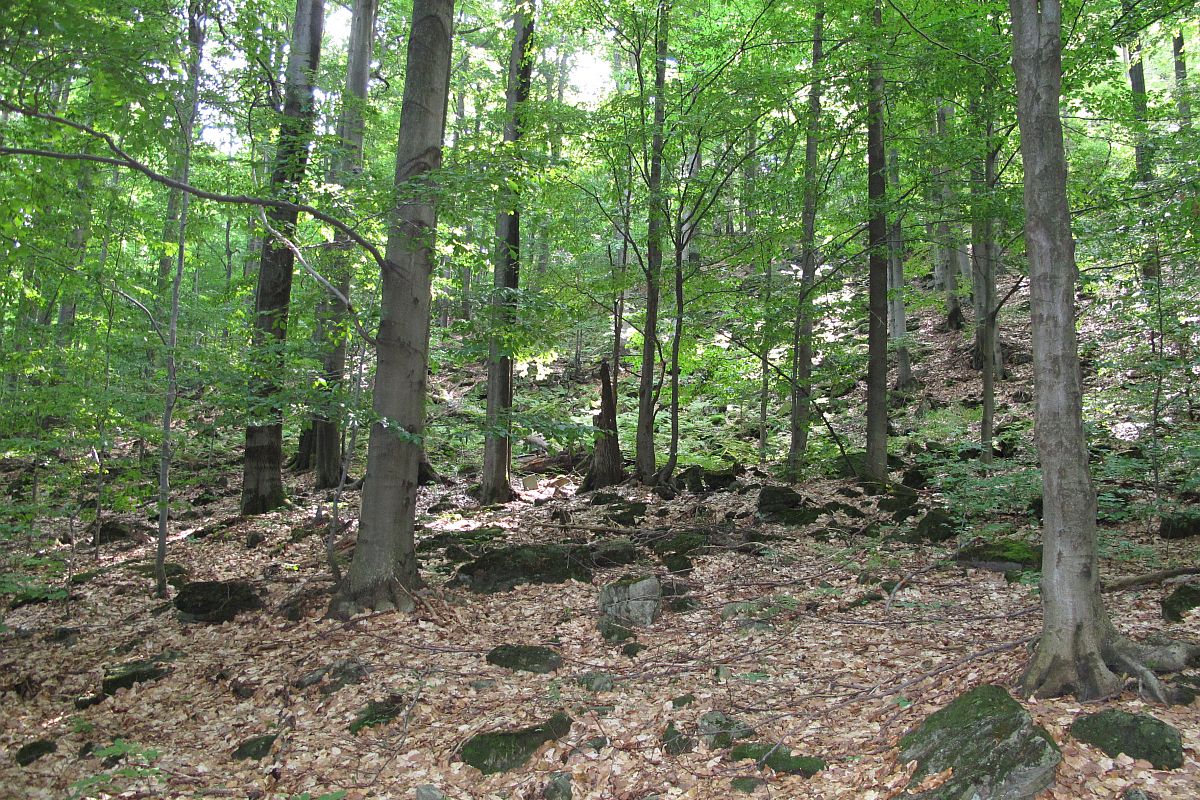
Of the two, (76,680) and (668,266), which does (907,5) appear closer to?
(668,266)

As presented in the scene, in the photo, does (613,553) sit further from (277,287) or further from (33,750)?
(277,287)

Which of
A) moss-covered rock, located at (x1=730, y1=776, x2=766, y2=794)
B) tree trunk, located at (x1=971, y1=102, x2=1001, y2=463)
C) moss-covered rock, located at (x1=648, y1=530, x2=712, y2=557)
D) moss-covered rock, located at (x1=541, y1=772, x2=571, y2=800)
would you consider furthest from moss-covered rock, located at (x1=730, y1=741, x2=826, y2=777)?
tree trunk, located at (x1=971, y1=102, x2=1001, y2=463)

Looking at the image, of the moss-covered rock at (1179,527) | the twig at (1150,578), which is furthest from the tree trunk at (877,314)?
the twig at (1150,578)

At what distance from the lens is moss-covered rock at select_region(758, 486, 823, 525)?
31.1ft

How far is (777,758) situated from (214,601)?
19.8 ft

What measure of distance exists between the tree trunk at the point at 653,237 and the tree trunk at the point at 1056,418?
25.4 ft

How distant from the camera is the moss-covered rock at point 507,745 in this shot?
14.9ft

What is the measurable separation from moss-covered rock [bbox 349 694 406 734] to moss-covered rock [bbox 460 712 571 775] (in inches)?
33.8

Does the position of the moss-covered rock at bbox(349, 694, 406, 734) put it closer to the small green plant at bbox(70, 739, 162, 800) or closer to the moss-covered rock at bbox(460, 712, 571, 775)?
the moss-covered rock at bbox(460, 712, 571, 775)

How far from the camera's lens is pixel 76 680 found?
19.5ft

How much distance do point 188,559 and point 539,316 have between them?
18.6 ft

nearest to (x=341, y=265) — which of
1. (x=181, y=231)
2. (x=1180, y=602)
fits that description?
(x=181, y=231)

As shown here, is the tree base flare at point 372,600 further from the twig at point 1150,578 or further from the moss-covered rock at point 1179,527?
the moss-covered rock at point 1179,527

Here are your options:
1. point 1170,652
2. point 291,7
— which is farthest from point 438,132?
point 291,7
